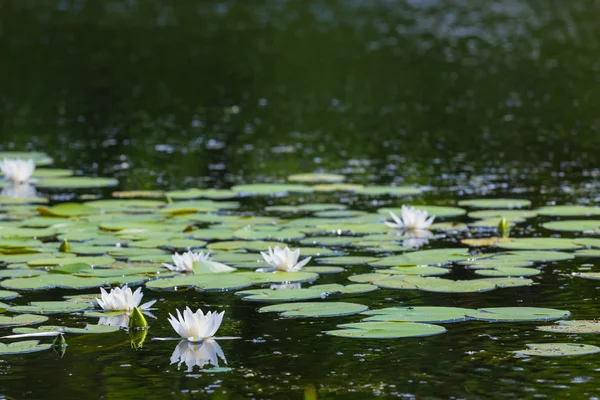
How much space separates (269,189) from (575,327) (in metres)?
4.23

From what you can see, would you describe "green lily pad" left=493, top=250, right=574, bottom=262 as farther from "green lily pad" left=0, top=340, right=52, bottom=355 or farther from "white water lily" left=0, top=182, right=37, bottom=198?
"white water lily" left=0, top=182, right=37, bottom=198

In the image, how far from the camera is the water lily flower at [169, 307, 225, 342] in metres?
4.30

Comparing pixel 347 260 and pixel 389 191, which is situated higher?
pixel 389 191

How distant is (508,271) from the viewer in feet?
17.9

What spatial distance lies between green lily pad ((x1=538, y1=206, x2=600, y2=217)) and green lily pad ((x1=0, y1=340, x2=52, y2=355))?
395cm

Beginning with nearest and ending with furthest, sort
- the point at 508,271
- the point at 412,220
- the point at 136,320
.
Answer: the point at 136,320 → the point at 508,271 → the point at 412,220

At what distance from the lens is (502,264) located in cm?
564

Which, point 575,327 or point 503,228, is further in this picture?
point 503,228

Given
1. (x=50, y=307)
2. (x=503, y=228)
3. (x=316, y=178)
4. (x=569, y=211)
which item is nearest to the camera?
(x=50, y=307)

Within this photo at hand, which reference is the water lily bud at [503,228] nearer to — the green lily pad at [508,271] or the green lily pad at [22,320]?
the green lily pad at [508,271]

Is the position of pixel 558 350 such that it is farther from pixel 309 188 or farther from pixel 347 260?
pixel 309 188

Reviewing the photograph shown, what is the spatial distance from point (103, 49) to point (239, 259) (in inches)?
615

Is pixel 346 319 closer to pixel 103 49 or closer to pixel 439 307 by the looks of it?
pixel 439 307

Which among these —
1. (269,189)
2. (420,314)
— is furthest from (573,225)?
(269,189)
